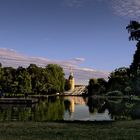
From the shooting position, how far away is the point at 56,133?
23.4m

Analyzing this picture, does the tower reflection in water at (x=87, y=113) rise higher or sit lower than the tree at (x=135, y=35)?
lower

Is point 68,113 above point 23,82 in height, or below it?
below

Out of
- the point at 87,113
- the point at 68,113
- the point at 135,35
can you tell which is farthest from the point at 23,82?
the point at 135,35

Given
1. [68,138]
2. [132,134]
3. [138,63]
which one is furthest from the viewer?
[138,63]

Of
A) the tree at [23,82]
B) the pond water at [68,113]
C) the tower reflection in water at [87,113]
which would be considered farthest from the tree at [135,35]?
the tree at [23,82]

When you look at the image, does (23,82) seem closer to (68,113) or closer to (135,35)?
(68,113)

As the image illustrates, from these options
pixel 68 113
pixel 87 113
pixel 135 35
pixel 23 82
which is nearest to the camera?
pixel 135 35

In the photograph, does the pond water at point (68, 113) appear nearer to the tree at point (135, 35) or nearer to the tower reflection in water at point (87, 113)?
the tower reflection in water at point (87, 113)

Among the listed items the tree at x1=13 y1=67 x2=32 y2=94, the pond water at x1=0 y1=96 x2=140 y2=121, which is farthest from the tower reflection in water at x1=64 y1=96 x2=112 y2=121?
the tree at x1=13 y1=67 x2=32 y2=94

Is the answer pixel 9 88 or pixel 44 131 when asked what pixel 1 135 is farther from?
pixel 9 88

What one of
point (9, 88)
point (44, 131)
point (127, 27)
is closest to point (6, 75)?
point (9, 88)

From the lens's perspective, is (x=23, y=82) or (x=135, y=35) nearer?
(x=135, y=35)

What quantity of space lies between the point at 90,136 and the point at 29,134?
348 centimetres

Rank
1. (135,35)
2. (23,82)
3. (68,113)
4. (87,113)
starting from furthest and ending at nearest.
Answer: (23,82) < (87,113) < (68,113) < (135,35)
